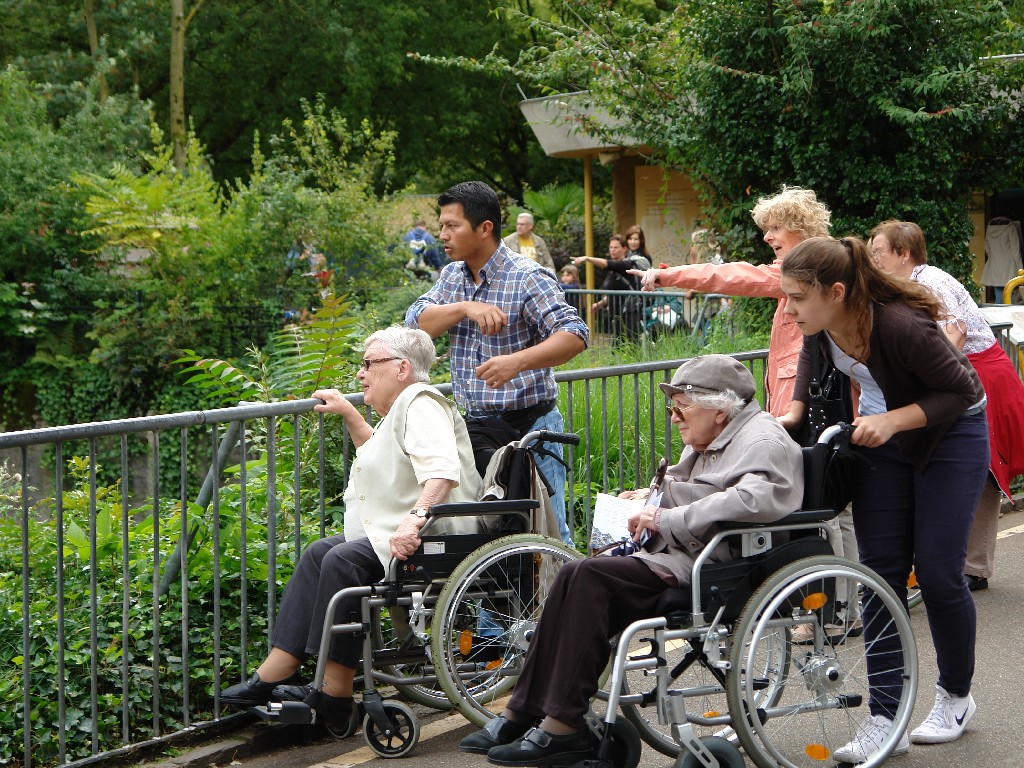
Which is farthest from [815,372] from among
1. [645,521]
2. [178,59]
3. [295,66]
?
[295,66]

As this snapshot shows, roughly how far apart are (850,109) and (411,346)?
813 centimetres

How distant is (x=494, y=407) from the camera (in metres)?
5.34

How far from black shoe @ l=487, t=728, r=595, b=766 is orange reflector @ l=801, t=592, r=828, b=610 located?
0.82m

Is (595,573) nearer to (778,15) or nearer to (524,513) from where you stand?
(524,513)

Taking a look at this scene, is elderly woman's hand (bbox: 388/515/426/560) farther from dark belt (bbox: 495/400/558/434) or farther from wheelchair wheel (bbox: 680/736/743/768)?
wheelchair wheel (bbox: 680/736/743/768)

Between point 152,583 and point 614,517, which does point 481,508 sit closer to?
point 614,517

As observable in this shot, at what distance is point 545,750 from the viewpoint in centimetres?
385

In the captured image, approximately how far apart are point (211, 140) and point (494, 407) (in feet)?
111

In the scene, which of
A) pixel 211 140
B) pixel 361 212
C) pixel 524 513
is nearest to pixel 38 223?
pixel 361 212

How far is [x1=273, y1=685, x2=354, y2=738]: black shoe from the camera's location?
4.61 m

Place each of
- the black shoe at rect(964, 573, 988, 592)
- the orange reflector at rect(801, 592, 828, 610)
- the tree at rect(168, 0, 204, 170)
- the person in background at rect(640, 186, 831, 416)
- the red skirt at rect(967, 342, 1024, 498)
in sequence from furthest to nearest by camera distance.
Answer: the tree at rect(168, 0, 204, 170), the black shoe at rect(964, 573, 988, 592), the red skirt at rect(967, 342, 1024, 498), the person in background at rect(640, 186, 831, 416), the orange reflector at rect(801, 592, 828, 610)

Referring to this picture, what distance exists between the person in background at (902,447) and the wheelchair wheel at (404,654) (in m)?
1.45

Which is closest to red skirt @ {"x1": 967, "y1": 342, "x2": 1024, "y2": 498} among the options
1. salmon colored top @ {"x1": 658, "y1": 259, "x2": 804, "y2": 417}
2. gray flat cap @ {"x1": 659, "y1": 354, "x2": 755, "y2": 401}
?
salmon colored top @ {"x1": 658, "y1": 259, "x2": 804, "y2": 417}

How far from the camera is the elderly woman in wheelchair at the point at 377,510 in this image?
4660 mm
